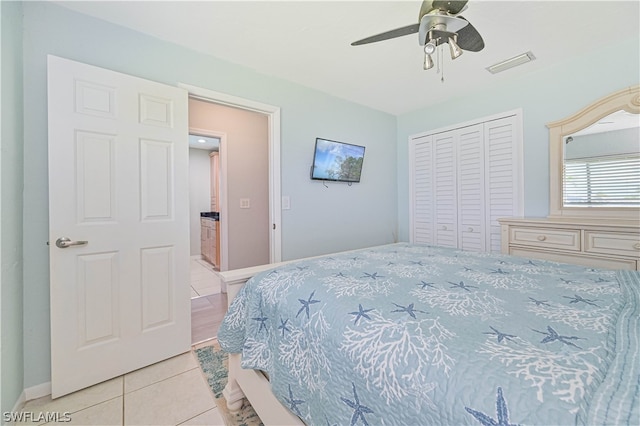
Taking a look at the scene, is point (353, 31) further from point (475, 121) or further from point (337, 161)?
point (475, 121)

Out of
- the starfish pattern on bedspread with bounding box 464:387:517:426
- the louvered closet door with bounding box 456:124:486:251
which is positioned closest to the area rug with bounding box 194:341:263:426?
the starfish pattern on bedspread with bounding box 464:387:517:426

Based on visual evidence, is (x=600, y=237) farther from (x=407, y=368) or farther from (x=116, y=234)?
(x=116, y=234)

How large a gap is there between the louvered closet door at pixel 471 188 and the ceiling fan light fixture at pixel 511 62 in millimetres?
606

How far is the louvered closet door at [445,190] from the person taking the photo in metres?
3.13

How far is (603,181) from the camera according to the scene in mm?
2215

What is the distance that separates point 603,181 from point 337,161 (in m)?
2.37

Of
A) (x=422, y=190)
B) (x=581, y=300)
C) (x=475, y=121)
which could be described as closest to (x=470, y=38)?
(x=581, y=300)

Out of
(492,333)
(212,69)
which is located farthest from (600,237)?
(212,69)

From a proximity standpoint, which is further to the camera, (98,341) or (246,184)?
(246,184)

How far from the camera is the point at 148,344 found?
1.86 metres

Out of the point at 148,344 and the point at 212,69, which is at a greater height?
the point at 212,69

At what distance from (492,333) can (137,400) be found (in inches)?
75.7

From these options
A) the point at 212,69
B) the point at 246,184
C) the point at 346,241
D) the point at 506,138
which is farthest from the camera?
the point at 246,184

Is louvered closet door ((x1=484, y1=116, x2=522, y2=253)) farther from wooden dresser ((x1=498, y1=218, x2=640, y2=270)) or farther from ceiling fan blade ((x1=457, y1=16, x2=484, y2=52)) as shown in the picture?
ceiling fan blade ((x1=457, y1=16, x2=484, y2=52))
